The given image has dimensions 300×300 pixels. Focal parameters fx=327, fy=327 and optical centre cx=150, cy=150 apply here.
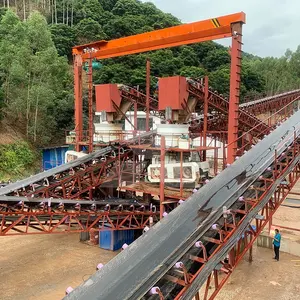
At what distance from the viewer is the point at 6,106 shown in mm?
30281

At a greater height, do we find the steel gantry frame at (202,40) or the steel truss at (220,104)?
the steel gantry frame at (202,40)

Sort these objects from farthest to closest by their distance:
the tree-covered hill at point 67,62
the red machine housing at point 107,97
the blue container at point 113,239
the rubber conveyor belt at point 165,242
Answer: the tree-covered hill at point 67,62
the red machine housing at point 107,97
the blue container at point 113,239
the rubber conveyor belt at point 165,242

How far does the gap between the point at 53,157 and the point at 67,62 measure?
18.4 m

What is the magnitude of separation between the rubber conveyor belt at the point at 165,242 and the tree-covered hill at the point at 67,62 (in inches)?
970

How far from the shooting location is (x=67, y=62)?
44.7m

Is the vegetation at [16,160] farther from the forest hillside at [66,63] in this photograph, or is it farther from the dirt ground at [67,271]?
the dirt ground at [67,271]

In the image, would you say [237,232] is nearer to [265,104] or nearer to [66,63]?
[265,104]

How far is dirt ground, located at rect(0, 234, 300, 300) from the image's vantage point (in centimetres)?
1116

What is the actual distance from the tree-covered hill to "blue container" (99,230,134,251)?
1837 cm

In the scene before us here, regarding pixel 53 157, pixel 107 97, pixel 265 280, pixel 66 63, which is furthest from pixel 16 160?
pixel 265 280

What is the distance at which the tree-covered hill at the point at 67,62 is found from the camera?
2991cm

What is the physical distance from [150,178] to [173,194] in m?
1.36

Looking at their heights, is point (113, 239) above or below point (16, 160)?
below

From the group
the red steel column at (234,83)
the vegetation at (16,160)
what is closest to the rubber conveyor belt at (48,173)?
the red steel column at (234,83)
